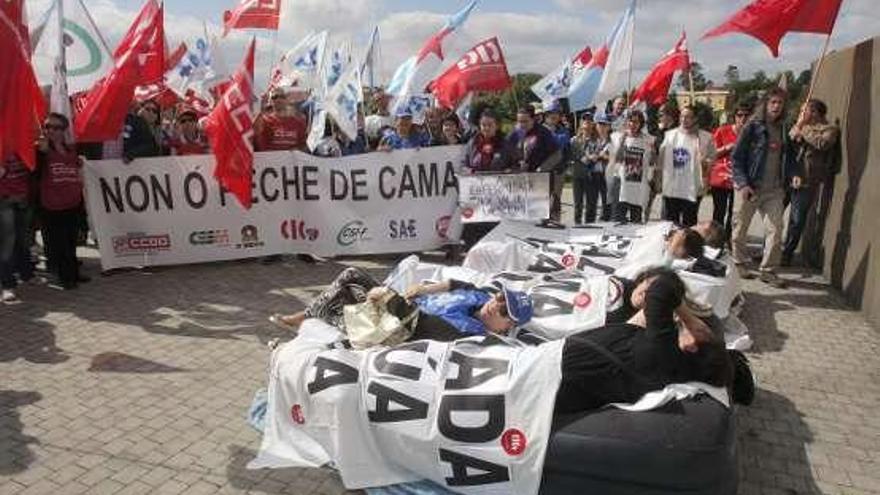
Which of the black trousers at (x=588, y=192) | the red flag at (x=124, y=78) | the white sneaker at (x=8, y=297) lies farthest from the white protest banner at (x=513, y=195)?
the white sneaker at (x=8, y=297)

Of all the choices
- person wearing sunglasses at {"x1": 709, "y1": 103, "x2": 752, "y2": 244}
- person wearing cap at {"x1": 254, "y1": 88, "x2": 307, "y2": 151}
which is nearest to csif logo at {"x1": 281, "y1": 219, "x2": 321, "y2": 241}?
person wearing cap at {"x1": 254, "y1": 88, "x2": 307, "y2": 151}

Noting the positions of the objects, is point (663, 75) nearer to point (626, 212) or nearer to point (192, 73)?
point (626, 212)

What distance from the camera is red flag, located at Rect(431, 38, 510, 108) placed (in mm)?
10125

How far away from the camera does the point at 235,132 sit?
8.20 meters

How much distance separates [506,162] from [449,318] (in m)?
4.53

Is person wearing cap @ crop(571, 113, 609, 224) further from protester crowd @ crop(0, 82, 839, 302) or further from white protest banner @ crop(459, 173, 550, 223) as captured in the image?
white protest banner @ crop(459, 173, 550, 223)

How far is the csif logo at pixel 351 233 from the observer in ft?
31.3

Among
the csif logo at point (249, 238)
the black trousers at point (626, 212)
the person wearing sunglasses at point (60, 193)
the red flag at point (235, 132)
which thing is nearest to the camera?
the person wearing sunglasses at point (60, 193)

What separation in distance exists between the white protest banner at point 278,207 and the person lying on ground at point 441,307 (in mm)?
3456

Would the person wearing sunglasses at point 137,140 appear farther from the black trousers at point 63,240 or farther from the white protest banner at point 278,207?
the black trousers at point 63,240

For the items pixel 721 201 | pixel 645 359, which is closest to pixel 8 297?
pixel 645 359

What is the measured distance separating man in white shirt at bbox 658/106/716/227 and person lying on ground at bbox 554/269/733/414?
544 centimetres

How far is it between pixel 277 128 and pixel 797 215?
261 inches

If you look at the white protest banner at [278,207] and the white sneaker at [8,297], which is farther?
the white protest banner at [278,207]
